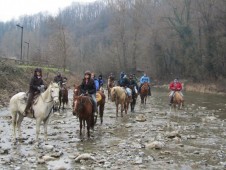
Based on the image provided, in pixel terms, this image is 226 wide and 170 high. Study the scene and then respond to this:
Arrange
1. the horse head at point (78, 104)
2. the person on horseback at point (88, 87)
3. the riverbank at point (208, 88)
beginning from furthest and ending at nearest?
the riverbank at point (208, 88) < the person on horseback at point (88, 87) < the horse head at point (78, 104)

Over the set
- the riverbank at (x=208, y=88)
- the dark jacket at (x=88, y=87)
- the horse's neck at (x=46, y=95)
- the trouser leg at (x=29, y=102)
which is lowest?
the riverbank at (x=208, y=88)

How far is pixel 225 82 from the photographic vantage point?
49.0 meters

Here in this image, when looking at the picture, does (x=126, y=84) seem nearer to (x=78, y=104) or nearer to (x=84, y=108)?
(x=84, y=108)

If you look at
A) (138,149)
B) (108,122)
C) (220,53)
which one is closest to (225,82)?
(220,53)

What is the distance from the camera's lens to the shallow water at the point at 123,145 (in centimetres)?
1046

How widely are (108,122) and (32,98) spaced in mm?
6604

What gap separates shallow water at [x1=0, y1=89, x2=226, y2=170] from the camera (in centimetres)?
1046

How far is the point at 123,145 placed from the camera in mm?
13000

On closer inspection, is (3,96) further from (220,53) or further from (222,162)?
(220,53)

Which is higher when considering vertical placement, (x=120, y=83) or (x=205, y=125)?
(x=120, y=83)

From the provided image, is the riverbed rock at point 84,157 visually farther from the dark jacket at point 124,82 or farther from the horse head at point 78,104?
the dark jacket at point 124,82

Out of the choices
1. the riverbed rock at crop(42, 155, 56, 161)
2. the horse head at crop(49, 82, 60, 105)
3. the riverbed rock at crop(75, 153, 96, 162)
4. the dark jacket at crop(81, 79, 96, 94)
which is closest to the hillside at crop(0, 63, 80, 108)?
the dark jacket at crop(81, 79, 96, 94)

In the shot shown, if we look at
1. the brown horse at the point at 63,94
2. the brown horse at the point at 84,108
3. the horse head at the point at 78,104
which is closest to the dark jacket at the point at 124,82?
the brown horse at the point at 63,94

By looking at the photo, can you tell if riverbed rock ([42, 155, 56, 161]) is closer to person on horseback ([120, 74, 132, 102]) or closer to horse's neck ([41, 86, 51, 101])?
horse's neck ([41, 86, 51, 101])
